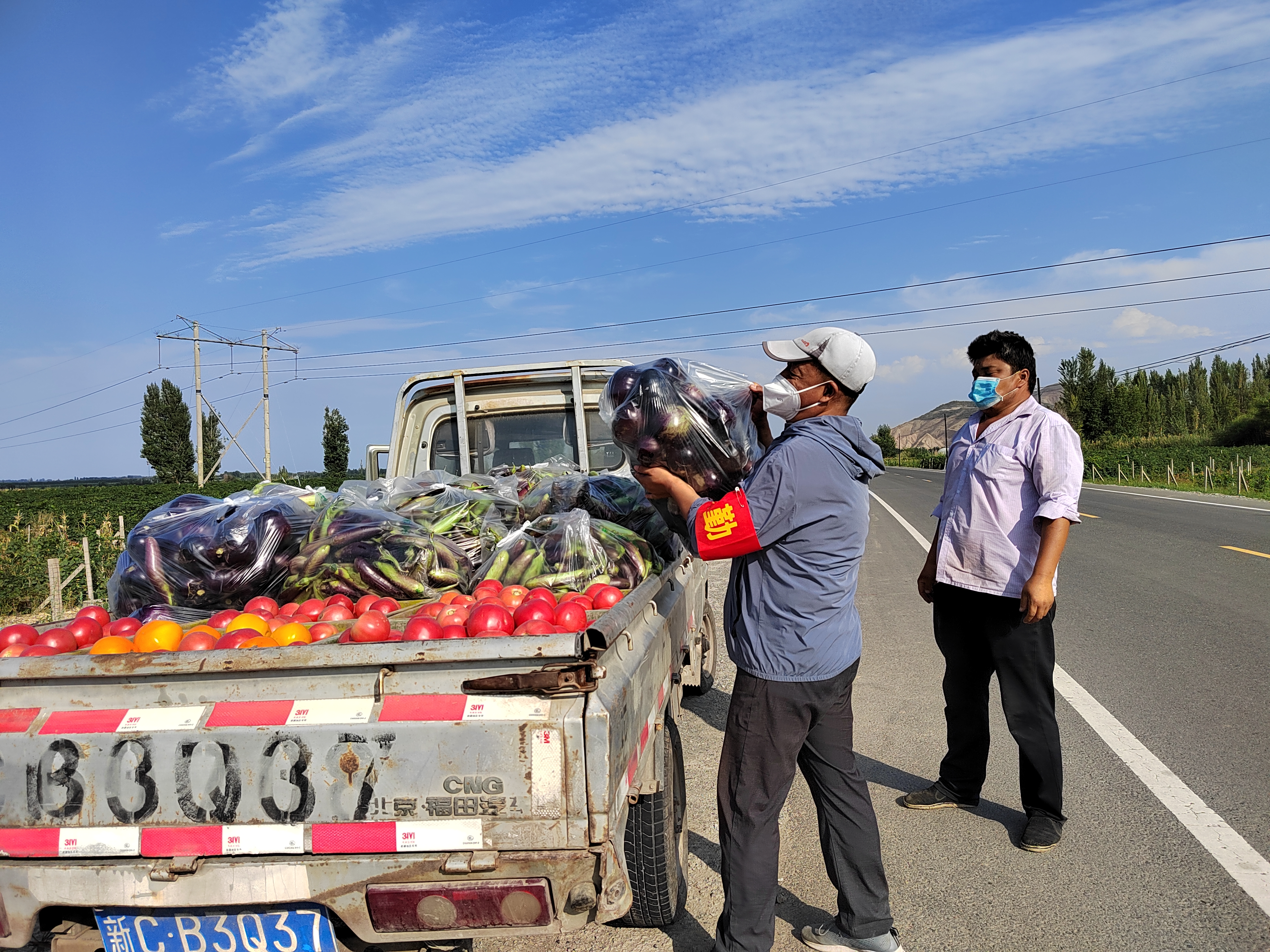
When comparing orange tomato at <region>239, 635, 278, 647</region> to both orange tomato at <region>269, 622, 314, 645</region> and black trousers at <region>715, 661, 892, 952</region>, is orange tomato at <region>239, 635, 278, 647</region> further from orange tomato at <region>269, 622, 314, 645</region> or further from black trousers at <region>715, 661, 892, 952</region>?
black trousers at <region>715, 661, 892, 952</region>

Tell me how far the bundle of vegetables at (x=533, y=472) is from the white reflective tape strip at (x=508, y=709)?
9.34 ft

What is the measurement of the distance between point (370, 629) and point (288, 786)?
61cm

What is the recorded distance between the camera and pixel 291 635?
2742 millimetres

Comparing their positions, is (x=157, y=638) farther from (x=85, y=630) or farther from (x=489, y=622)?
(x=489, y=622)

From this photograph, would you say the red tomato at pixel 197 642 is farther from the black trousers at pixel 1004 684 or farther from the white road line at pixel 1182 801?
the white road line at pixel 1182 801

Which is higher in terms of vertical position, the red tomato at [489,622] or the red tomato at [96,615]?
the red tomato at [96,615]

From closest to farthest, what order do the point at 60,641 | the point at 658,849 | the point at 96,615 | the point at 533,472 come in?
the point at 60,641, the point at 658,849, the point at 96,615, the point at 533,472

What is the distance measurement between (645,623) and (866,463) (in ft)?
2.97

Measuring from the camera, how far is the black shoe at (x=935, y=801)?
166 inches

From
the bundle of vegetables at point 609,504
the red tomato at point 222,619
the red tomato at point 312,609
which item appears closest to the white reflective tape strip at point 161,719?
the red tomato at point 222,619

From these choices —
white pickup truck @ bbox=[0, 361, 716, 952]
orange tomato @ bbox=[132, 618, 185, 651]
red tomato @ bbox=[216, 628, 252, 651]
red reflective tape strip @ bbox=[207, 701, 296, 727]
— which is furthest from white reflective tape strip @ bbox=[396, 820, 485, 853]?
orange tomato @ bbox=[132, 618, 185, 651]

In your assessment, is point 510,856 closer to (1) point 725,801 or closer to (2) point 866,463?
(1) point 725,801

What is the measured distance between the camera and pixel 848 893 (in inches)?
117

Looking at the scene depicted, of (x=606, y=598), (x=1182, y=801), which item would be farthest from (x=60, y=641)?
(x=1182, y=801)
